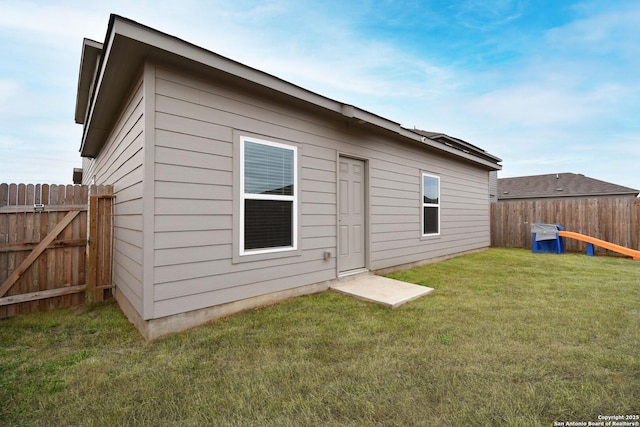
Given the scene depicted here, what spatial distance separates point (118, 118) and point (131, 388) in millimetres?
4121

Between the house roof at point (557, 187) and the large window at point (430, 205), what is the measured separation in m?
18.5

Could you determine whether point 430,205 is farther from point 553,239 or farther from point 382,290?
point 553,239

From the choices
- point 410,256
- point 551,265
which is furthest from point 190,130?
point 551,265

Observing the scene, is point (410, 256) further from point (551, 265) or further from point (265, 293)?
point (265, 293)

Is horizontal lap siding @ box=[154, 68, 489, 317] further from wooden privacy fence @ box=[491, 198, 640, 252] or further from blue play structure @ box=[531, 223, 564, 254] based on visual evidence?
wooden privacy fence @ box=[491, 198, 640, 252]

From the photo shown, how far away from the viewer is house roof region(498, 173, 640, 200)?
18.4 m

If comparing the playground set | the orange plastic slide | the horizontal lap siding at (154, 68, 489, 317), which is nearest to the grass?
the horizontal lap siding at (154, 68, 489, 317)

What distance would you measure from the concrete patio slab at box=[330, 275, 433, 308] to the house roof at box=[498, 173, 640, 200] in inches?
858

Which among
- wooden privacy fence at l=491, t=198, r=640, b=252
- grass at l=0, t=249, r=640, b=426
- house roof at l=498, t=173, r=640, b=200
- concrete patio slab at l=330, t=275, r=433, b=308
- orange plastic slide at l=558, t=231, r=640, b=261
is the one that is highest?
house roof at l=498, t=173, r=640, b=200

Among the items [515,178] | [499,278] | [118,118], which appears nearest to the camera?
[118,118]

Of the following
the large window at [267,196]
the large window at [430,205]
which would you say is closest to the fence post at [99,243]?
the large window at [267,196]

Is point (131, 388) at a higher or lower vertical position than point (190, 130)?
lower

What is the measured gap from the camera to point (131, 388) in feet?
6.45

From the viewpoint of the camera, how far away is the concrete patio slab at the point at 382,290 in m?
3.85
